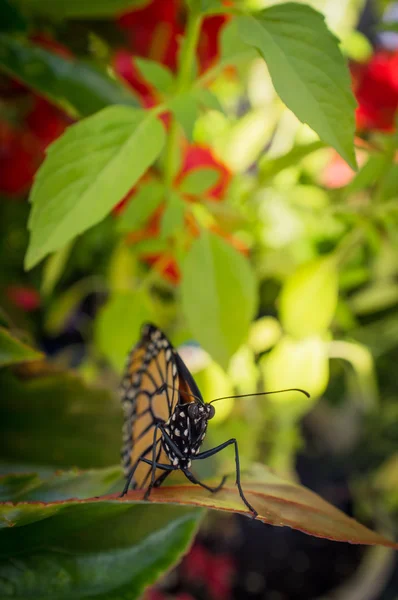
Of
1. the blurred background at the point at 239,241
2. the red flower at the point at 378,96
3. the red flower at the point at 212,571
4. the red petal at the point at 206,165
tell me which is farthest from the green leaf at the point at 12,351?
the red flower at the point at 212,571

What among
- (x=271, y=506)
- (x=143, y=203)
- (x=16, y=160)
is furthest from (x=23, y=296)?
(x=271, y=506)

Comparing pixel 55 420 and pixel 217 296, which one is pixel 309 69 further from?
pixel 55 420

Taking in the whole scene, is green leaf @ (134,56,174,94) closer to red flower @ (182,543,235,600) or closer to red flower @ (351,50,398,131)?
red flower @ (351,50,398,131)

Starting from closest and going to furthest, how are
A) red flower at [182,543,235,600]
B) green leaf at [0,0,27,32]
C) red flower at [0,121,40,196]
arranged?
green leaf at [0,0,27,32] < red flower at [0,121,40,196] < red flower at [182,543,235,600]

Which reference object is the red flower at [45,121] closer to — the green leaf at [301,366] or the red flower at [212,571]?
the green leaf at [301,366]

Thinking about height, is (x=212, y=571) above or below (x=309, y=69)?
below

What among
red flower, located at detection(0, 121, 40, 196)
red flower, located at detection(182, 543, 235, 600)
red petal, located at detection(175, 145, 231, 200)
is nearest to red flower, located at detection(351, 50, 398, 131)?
red petal, located at detection(175, 145, 231, 200)
